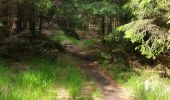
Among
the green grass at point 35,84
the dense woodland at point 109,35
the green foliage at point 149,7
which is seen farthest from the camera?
the dense woodland at point 109,35

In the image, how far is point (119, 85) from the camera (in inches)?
489

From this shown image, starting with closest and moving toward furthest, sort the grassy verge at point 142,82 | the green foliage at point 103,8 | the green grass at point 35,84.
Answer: the green grass at point 35,84
the grassy verge at point 142,82
the green foliage at point 103,8

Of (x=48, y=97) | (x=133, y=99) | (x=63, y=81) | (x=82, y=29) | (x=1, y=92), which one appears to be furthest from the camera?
(x=82, y=29)

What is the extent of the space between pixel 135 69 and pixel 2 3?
679 centimetres

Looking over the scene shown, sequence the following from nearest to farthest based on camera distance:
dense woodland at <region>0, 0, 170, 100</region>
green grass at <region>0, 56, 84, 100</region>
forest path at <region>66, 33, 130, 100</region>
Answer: green grass at <region>0, 56, 84, 100</region> < forest path at <region>66, 33, 130, 100</region> < dense woodland at <region>0, 0, 170, 100</region>

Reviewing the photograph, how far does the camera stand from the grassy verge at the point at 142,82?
8.97m

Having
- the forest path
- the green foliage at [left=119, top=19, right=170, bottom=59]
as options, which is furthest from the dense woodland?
the forest path

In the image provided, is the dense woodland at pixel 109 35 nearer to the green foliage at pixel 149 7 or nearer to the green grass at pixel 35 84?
the green foliage at pixel 149 7

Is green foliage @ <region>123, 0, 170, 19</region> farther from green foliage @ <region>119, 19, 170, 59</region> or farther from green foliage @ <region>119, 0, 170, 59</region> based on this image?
green foliage @ <region>119, 19, 170, 59</region>

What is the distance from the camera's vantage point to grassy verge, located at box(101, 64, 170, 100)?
8.97 metres

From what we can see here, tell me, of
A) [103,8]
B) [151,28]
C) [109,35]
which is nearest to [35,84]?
[151,28]

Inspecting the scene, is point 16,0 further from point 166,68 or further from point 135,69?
point 166,68

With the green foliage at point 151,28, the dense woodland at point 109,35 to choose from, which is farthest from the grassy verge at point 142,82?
the green foliage at point 151,28

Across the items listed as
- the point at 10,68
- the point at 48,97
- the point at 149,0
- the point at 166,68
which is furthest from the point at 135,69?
the point at 48,97
